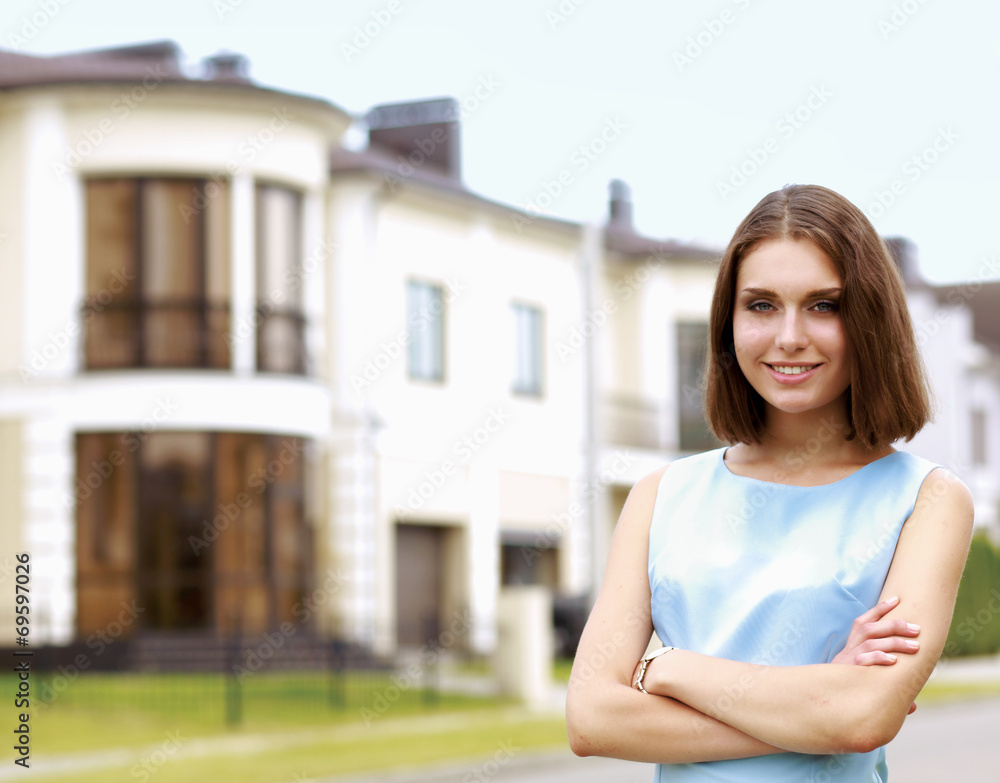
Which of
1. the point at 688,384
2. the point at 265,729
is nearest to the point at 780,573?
the point at 265,729

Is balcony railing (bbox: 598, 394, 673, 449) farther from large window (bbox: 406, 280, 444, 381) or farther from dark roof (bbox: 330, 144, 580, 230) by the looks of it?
large window (bbox: 406, 280, 444, 381)

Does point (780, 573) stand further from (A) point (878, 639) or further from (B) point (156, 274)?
(B) point (156, 274)

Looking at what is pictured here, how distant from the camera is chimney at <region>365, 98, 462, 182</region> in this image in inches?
1141

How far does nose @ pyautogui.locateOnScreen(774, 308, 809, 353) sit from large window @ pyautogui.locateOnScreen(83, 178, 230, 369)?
67.0ft

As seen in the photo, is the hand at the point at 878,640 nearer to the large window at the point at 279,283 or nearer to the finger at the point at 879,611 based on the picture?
the finger at the point at 879,611

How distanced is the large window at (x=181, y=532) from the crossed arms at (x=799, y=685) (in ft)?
65.2

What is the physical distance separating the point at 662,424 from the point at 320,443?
39.3ft

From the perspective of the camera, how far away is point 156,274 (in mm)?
22281

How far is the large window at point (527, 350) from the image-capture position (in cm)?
2894

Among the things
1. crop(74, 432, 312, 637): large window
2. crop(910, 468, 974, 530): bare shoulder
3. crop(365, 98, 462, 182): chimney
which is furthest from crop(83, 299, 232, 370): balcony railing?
crop(910, 468, 974, 530): bare shoulder

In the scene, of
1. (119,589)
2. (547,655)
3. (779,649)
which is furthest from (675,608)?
(119,589)

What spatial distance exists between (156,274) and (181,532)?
157 inches

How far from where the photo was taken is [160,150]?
22297 mm

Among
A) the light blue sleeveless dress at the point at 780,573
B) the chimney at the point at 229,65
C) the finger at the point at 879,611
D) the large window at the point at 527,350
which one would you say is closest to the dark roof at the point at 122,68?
the chimney at the point at 229,65
